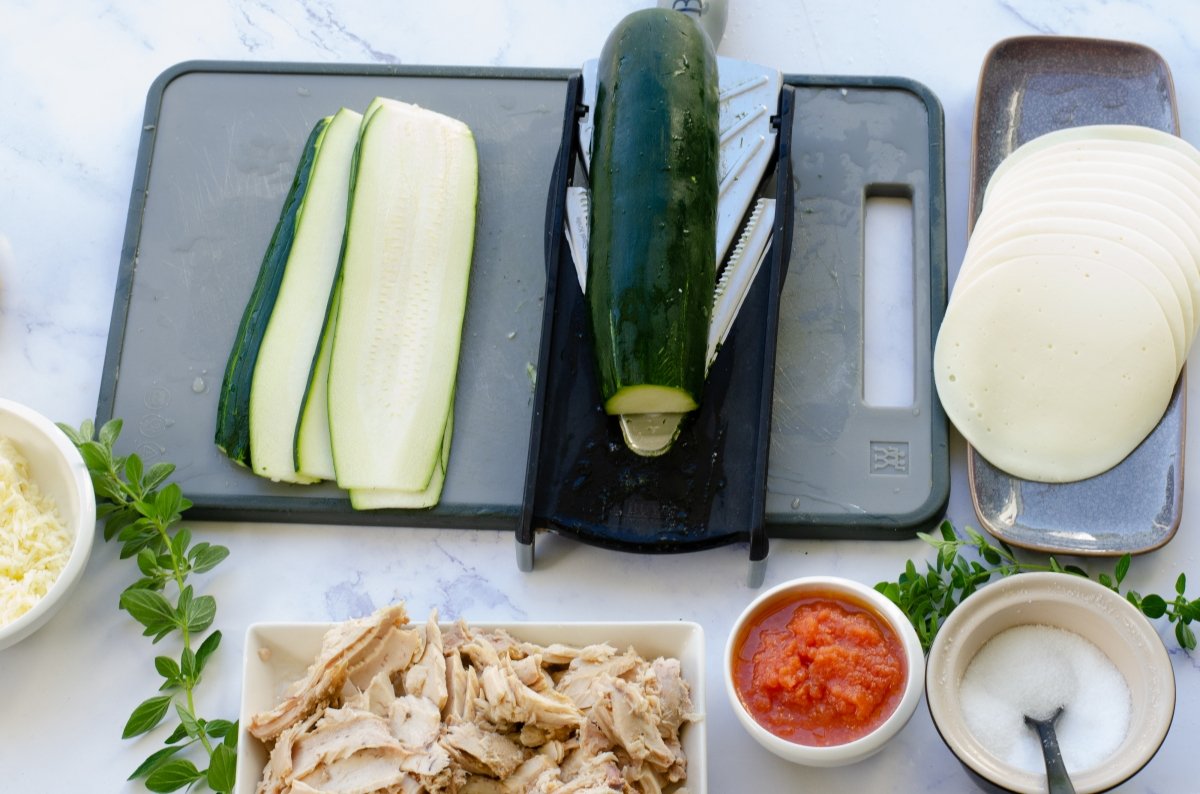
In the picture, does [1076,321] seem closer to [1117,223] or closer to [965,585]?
[1117,223]

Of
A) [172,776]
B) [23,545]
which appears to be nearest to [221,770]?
[172,776]

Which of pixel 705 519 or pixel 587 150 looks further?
pixel 587 150

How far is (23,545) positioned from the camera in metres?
2.17

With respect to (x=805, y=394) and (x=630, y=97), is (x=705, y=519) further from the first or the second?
(x=630, y=97)

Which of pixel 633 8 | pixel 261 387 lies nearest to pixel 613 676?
pixel 261 387

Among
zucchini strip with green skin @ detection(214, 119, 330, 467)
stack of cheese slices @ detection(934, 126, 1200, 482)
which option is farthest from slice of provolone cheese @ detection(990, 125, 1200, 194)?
zucchini strip with green skin @ detection(214, 119, 330, 467)

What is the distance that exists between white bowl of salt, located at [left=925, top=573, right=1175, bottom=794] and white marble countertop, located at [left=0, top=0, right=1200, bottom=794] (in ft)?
0.64

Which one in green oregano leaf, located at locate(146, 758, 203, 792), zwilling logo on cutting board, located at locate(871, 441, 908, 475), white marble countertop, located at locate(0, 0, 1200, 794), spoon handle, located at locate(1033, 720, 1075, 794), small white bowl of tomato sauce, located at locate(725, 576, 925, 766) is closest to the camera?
spoon handle, located at locate(1033, 720, 1075, 794)

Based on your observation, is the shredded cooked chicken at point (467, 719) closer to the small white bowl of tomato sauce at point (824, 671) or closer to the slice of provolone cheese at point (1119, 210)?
the small white bowl of tomato sauce at point (824, 671)

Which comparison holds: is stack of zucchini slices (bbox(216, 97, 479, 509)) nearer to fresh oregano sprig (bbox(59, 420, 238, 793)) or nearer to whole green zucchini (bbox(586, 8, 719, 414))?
fresh oregano sprig (bbox(59, 420, 238, 793))

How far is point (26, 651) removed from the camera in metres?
2.29

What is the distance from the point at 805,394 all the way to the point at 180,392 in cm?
117

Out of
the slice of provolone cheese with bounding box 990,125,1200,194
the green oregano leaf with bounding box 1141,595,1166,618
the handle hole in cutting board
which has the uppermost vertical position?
the slice of provolone cheese with bounding box 990,125,1200,194

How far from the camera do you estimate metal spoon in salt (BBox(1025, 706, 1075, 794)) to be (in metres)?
1.85
